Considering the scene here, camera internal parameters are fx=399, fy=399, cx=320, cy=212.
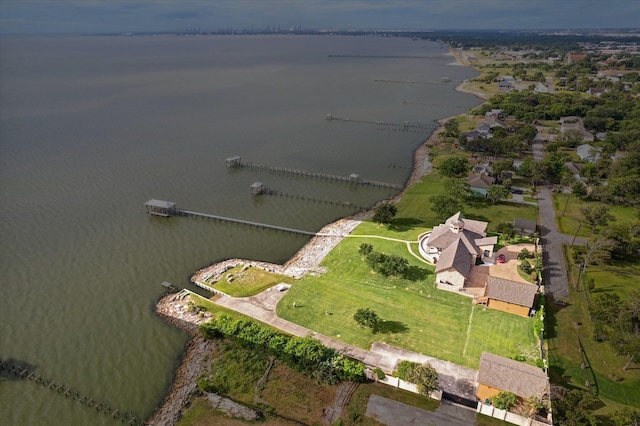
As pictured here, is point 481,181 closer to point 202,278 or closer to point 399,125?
point 202,278

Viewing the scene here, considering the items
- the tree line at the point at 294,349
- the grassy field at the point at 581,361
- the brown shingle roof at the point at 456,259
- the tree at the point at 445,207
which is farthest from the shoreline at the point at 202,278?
the grassy field at the point at 581,361

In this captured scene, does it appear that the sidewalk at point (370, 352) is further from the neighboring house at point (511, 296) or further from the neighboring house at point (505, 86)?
the neighboring house at point (505, 86)

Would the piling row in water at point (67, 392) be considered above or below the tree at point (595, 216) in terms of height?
below

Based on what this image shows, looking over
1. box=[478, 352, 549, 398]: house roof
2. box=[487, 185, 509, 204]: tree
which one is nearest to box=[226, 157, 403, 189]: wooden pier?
box=[487, 185, 509, 204]: tree

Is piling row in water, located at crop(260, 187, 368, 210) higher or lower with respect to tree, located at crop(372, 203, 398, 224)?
lower

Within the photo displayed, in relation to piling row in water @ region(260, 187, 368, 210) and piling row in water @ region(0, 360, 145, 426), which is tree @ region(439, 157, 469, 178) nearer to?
piling row in water @ region(260, 187, 368, 210)
